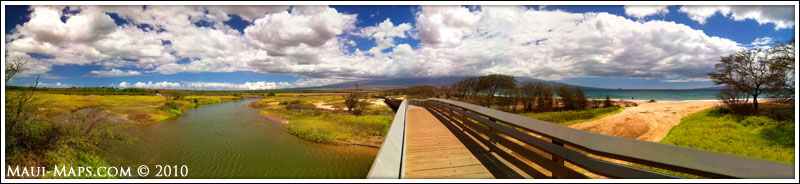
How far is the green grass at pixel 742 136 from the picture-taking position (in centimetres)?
789

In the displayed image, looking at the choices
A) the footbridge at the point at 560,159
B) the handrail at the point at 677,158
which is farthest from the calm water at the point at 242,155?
the handrail at the point at 677,158

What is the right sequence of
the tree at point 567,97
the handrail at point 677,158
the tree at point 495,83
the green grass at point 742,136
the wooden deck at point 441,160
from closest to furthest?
the handrail at point 677,158 → the wooden deck at point 441,160 → the green grass at point 742,136 → the tree at point 567,97 → the tree at point 495,83

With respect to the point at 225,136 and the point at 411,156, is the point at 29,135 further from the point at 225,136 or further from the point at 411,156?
the point at 225,136

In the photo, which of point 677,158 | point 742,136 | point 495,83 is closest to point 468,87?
point 495,83

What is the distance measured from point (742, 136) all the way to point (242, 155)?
990 inches

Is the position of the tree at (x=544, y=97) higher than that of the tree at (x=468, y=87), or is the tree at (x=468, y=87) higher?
the tree at (x=468, y=87)

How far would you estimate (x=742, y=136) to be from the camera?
9.41m

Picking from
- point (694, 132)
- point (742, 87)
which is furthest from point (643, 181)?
point (742, 87)

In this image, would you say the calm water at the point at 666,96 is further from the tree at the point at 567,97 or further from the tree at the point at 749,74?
the tree at the point at 749,74

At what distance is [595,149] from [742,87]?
20.9 m

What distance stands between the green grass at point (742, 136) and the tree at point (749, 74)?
6.65ft

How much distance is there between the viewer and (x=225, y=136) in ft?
72.5

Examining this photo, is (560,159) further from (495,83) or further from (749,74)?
(495,83)

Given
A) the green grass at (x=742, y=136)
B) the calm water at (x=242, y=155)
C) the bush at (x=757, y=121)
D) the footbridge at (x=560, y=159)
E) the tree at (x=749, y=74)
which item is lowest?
the calm water at (x=242, y=155)
